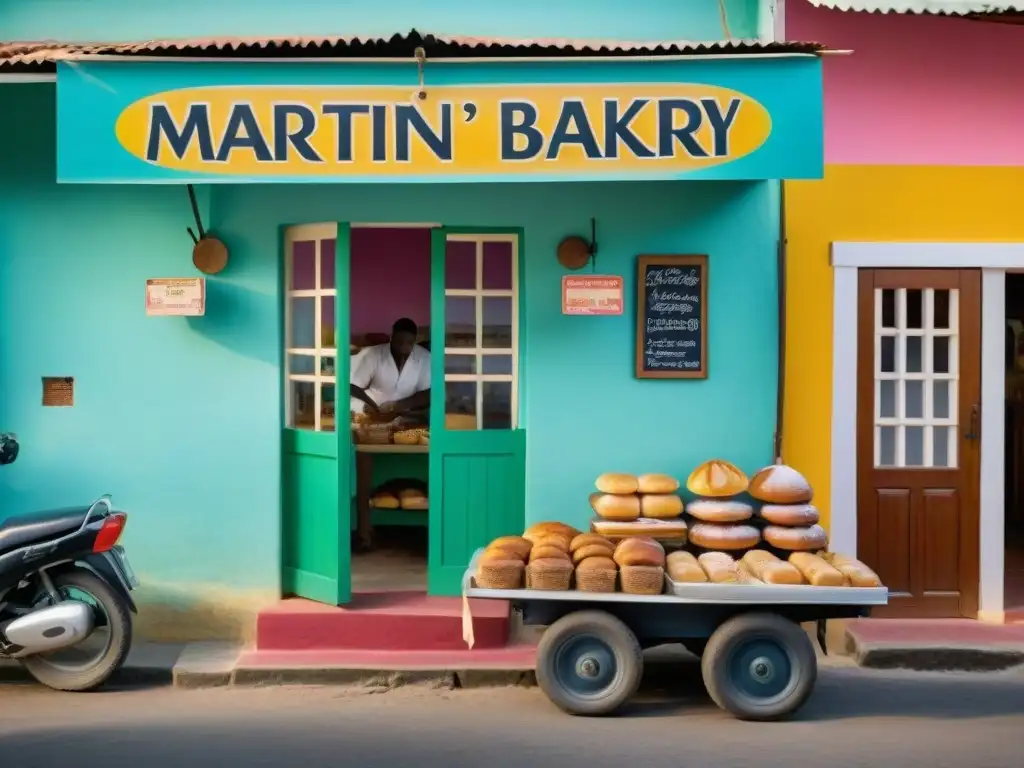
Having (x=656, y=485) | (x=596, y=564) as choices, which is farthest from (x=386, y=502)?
(x=596, y=564)

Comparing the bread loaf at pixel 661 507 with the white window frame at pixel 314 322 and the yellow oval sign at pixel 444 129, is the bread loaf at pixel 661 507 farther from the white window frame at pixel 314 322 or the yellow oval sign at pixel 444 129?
the white window frame at pixel 314 322

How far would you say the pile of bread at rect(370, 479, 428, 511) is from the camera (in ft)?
32.3

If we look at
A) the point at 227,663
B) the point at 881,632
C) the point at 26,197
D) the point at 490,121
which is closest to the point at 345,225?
the point at 490,121

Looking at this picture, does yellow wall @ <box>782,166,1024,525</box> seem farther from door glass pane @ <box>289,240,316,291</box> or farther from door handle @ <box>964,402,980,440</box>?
door glass pane @ <box>289,240,316,291</box>

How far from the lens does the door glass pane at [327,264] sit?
797 cm

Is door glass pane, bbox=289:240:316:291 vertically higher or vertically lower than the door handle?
higher

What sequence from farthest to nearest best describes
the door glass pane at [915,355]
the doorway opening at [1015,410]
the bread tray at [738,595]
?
the doorway opening at [1015,410], the door glass pane at [915,355], the bread tray at [738,595]

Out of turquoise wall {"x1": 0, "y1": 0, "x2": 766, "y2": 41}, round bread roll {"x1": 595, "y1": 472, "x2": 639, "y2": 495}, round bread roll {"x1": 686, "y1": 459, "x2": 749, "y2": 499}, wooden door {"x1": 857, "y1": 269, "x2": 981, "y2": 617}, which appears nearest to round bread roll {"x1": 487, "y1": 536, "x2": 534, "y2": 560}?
round bread roll {"x1": 595, "y1": 472, "x2": 639, "y2": 495}

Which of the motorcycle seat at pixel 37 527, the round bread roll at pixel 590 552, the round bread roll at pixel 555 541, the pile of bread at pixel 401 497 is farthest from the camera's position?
the pile of bread at pixel 401 497

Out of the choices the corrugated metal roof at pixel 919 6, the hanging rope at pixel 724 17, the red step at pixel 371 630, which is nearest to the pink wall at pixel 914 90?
the hanging rope at pixel 724 17

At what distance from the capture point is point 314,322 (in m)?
8.08

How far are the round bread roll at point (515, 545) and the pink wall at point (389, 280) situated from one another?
5.77 meters

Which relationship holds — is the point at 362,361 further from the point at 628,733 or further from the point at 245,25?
the point at 628,733

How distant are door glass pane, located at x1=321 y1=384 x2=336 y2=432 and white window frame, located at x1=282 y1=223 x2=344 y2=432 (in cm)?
2
